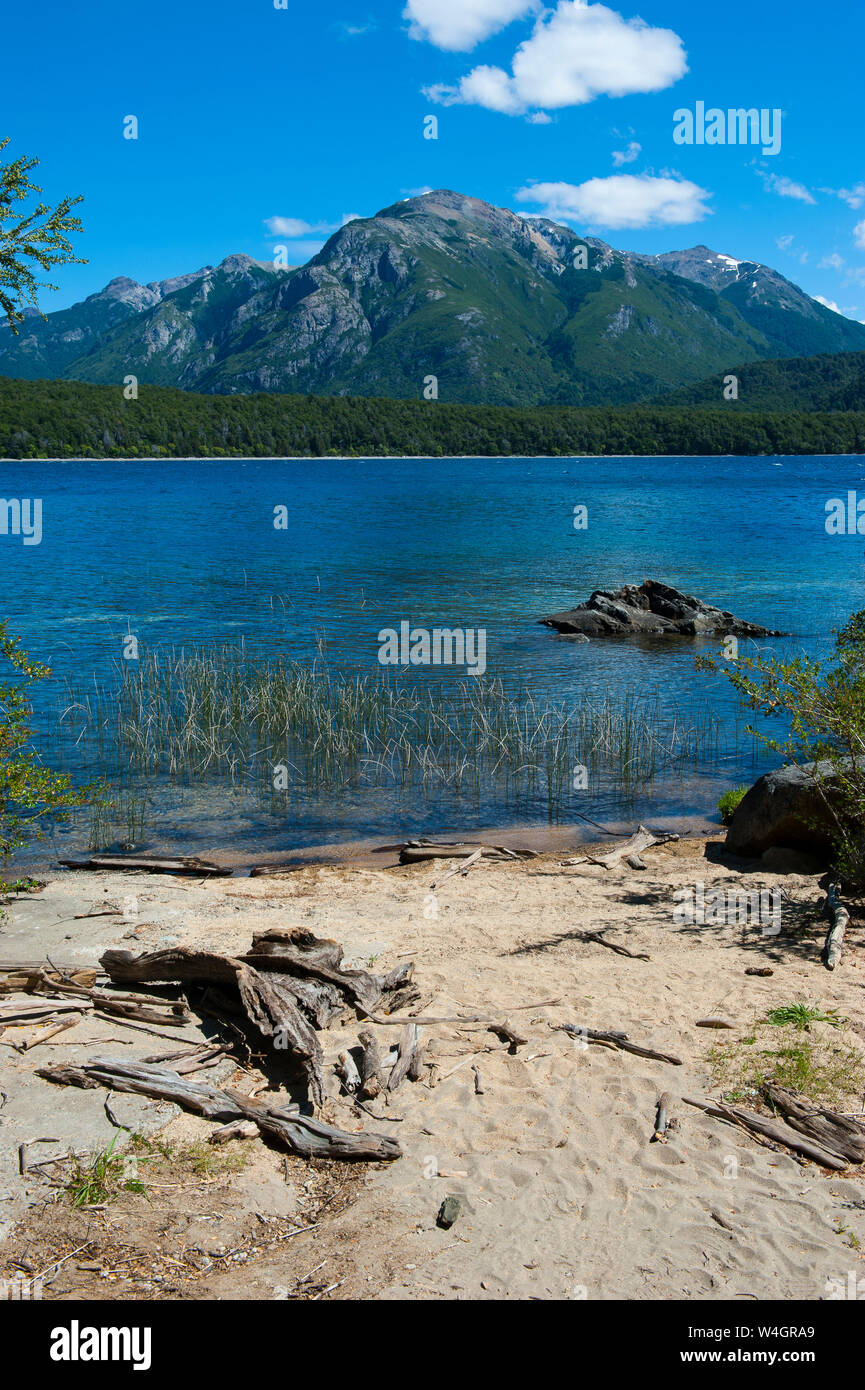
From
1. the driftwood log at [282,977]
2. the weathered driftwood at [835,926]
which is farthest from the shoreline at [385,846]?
the driftwood log at [282,977]

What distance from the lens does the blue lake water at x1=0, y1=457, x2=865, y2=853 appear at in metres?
18.0

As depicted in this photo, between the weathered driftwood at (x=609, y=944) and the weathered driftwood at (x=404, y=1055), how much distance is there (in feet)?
9.50

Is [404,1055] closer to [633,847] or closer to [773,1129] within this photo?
[773,1129]

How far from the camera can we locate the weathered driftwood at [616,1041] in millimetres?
8212

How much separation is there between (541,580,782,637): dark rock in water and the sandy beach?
2475 centimetres

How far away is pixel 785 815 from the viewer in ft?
44.1

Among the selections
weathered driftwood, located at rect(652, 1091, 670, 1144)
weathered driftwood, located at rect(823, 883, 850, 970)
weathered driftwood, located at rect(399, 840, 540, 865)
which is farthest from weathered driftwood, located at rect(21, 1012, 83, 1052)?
weathered driftwood, located at rect(823, 883, 850, 970)

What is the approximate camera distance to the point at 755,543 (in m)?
67.2

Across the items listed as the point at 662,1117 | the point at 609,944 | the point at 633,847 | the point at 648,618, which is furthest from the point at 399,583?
the point at 662,1117

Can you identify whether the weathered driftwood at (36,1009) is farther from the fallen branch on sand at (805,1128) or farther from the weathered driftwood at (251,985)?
the fallen branch on sand at (805,1128)

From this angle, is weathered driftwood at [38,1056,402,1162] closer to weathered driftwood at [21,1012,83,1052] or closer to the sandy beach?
the sandy beach

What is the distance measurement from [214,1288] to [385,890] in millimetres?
7805
